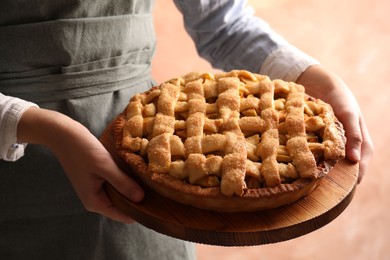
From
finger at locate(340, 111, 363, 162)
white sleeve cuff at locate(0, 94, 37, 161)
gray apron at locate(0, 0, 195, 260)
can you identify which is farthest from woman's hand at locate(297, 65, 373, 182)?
white sleeve cuff at locate(0, 94, 37, 161)

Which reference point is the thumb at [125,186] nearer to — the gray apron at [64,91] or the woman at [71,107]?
the woman at [71,107]

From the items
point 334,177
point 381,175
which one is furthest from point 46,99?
point 381,175

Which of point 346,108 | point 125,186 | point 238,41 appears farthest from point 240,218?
point 238,41

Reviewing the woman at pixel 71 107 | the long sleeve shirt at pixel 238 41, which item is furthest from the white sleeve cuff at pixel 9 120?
the long sleeve shirt at pixel 238 41

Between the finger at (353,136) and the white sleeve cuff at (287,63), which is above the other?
the finger at (353,136)

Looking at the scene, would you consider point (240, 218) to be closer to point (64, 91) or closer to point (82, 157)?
point (82, 157)

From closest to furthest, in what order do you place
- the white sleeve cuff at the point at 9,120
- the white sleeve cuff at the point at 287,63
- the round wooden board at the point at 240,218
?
1. the round wooden board at the point at 240,218
2. the white sleeve cuff at the point at 9,120
3. the white sleeve cuff at the point at 287,63
